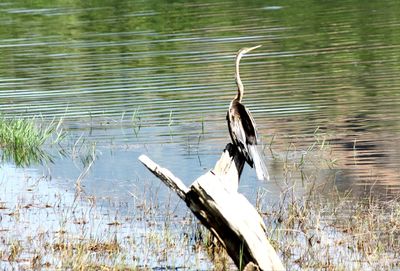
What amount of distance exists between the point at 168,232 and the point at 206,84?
11319 millimetres

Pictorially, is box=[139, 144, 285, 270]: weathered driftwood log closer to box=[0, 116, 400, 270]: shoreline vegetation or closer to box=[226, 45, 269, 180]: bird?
box=[0, 116, 400, 270]: shoreline vegetation

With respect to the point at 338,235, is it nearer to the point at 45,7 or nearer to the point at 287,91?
the point at 287,91

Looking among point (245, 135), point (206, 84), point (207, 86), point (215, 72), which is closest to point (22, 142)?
point (207, 86)

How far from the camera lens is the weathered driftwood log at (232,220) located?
8.48 metres

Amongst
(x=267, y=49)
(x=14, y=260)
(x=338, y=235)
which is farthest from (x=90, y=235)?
(x=267, y=49)

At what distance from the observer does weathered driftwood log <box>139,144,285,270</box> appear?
848cm

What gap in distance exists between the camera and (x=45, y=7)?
1699 inches

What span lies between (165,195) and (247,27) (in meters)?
18.8

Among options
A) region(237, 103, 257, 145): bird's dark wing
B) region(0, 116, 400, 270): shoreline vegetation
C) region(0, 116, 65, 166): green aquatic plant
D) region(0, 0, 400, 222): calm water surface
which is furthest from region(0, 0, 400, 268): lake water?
region(237, 103, 257, 145): bird's dark wing

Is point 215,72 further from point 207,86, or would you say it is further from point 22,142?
point 22,142

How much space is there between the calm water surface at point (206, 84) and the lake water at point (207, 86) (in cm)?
4

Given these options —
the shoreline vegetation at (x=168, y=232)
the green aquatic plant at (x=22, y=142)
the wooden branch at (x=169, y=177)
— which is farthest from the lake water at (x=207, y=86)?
the wooden branch at (x=169, y=177)

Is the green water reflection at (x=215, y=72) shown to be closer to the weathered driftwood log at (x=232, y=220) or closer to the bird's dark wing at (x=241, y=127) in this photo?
the bird's dark wing at (x=241, y=127)

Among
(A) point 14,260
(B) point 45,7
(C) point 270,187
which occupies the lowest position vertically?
(B) point 45,7
